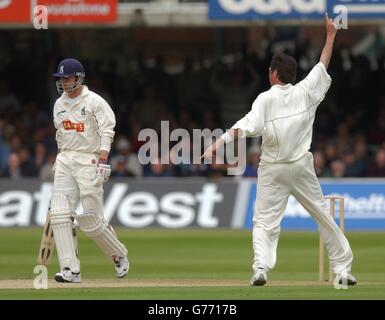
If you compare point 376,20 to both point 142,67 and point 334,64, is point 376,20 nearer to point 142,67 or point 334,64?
point 334,64

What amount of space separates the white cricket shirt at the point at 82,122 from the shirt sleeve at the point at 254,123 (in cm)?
168

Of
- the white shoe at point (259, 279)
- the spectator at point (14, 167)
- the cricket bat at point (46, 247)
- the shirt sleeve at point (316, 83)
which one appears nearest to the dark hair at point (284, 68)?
the shirt sleeve at point (316, 83)

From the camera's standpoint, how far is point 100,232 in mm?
13117

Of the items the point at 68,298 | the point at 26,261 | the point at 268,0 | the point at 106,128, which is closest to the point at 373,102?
the point at 268,0

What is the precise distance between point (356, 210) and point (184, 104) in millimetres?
5700

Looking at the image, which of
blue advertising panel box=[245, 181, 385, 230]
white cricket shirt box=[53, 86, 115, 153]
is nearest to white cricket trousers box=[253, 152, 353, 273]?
white cricket shirt box=[53, 86, 115, 153]

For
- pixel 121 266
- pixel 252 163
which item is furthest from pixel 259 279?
pixel 252 163

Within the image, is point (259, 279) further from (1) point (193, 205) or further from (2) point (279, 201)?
(1) point (193, 205)

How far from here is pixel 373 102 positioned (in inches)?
1017

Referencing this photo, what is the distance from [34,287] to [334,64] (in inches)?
566

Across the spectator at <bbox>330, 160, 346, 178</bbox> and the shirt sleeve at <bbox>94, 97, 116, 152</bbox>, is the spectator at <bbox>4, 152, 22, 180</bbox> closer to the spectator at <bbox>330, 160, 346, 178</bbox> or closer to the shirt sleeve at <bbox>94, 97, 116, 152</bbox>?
the spectator at <bbox>330, 160, 346, 178</bbox>

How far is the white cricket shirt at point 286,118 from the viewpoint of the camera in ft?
39.0

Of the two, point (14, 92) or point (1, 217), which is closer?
point (1, 217)

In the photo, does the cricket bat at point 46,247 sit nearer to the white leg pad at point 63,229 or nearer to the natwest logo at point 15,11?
the white leg pad at point 63,229
